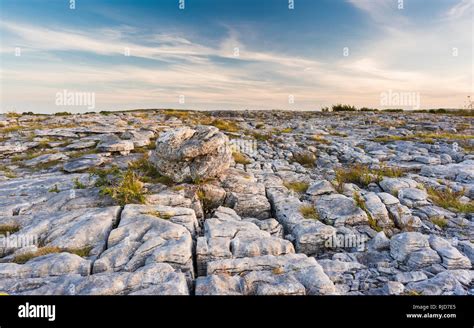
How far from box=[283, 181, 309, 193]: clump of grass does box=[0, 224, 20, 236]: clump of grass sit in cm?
1077

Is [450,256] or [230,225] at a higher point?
[230,225]

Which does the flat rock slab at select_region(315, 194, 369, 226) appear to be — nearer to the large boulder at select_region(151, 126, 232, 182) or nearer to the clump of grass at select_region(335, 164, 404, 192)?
the clump of grass at select_region(335, 164, 404, 192)

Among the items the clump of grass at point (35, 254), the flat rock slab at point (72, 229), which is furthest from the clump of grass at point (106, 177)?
the clump of grass at point (35, 254)

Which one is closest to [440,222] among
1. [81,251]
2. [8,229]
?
[81,251]

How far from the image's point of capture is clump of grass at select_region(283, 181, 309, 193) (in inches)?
492

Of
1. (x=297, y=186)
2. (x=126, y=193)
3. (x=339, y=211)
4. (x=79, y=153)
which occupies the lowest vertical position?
(x=339, y=211)

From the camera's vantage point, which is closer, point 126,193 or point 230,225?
point 230,225

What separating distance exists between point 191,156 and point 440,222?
10.2m

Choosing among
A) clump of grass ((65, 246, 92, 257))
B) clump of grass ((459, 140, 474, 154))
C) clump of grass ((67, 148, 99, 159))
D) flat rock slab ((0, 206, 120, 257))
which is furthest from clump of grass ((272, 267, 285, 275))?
clump of grass ((459, 140, 474, 154))

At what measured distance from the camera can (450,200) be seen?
11.1m

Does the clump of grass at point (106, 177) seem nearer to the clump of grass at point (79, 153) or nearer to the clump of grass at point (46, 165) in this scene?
the clump of grass at point (46, 165)

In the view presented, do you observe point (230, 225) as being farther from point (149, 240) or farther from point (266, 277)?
point (266, 277)

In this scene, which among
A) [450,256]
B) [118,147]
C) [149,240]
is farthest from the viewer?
[118,147]
